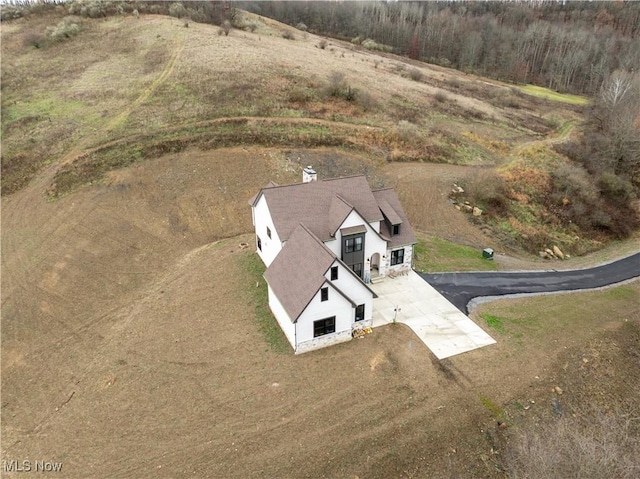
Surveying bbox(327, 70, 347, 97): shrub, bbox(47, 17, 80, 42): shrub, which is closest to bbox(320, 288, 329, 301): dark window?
bbox(327, 70, 347, 97): shrub

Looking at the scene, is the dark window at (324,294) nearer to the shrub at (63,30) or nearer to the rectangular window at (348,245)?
the rectangular window at (348,245)

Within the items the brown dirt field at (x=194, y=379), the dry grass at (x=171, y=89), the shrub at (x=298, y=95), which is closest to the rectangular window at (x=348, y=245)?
the brown dirt field at (x=194, y=379)

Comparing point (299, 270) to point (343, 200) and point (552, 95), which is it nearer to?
point (343, 200)

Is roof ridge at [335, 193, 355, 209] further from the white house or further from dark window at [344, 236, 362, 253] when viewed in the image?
dark window at [344, 236, 362, 253]

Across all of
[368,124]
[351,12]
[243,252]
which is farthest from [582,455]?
[351,12]

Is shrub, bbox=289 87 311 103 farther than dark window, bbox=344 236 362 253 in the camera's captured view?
Yes

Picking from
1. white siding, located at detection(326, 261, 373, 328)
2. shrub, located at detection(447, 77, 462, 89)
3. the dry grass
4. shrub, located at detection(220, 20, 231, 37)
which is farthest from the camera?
shrub, located at detection(447, 77, 462, 89)

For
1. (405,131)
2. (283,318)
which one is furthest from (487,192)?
(283,318)
